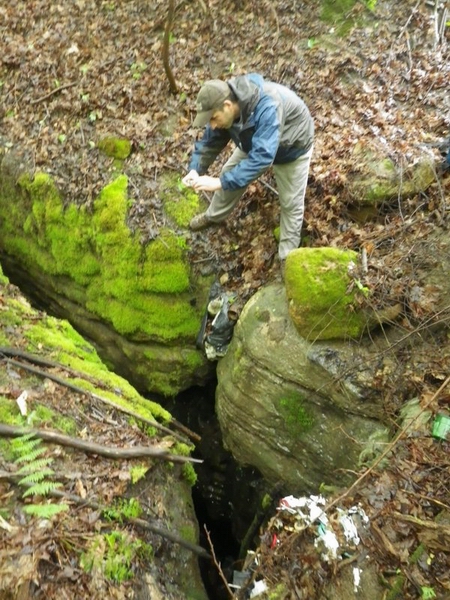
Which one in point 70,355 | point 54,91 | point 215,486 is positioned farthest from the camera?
point 54,91

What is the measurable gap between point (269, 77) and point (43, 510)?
690 centimetres

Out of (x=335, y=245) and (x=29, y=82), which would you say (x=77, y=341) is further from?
(x=29, y=82)

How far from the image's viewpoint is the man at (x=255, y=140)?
4.29 metres

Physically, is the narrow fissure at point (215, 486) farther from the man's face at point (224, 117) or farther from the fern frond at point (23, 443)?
the man's face at point (224, 117)

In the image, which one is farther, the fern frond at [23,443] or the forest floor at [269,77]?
the forest floor at [269,77]

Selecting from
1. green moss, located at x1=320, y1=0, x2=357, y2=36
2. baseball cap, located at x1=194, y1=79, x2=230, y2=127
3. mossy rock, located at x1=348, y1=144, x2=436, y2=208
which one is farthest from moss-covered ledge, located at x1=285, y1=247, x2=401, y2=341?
green moss, located at x1=320, y1=0, x2=357, y2=36

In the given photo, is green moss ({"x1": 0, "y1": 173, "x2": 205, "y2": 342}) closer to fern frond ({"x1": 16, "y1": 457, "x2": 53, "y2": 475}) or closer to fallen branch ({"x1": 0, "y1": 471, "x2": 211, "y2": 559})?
fallen branch ({"x1": 0, "y1": 471, "x2": 211, "y2": 559})

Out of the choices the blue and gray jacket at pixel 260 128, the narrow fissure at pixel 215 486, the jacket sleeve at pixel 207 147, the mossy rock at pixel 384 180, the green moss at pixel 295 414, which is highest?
the blue and gray jacket at pixel 260 128

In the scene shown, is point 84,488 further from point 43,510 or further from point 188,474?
point 188,474

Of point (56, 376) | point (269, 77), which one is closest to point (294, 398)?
point (56, 376)

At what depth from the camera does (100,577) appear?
11.4ft

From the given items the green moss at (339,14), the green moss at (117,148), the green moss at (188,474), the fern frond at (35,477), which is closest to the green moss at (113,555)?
the fern frond at (35,477)

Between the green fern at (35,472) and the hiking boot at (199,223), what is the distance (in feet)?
10.6

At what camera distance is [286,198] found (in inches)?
214
